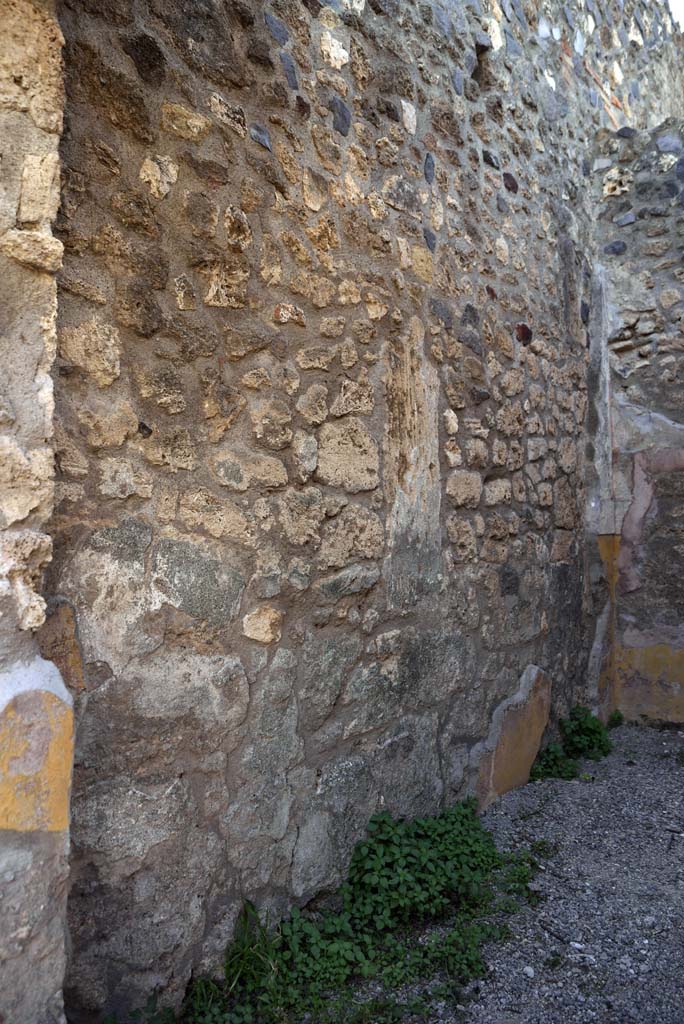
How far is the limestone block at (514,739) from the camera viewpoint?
128 inches

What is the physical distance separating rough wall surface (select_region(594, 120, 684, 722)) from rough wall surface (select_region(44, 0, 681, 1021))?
1135 mm

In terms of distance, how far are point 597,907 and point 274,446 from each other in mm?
1827

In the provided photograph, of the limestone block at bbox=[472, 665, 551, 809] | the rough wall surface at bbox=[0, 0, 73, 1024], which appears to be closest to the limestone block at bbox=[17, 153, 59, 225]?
the rough wall surface at bbox=[0, 0, 73, 1024]

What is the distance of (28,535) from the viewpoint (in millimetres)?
1442

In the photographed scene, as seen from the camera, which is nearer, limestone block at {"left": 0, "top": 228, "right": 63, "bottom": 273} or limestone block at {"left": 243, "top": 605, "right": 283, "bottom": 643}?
limestone block at {"left": 0, "top": 228, "right": 63, "bottom": 273}

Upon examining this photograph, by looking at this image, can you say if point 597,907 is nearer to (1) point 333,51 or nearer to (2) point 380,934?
(2) point 380,934

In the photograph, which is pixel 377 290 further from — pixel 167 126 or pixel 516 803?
pixel 516 803

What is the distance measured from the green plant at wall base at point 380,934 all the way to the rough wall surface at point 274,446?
8 centimetres

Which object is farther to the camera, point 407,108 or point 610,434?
point 610,434

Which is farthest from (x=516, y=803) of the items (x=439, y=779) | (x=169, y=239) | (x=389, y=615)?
(x=169, y=239)

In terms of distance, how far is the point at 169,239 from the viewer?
77.9 inches

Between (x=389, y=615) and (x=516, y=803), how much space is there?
1.22 m

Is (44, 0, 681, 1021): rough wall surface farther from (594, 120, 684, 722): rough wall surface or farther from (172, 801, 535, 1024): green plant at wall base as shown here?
(594, 120, 684, 722): rough wall surface

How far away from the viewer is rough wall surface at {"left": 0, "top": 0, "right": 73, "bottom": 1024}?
1.40 metres
